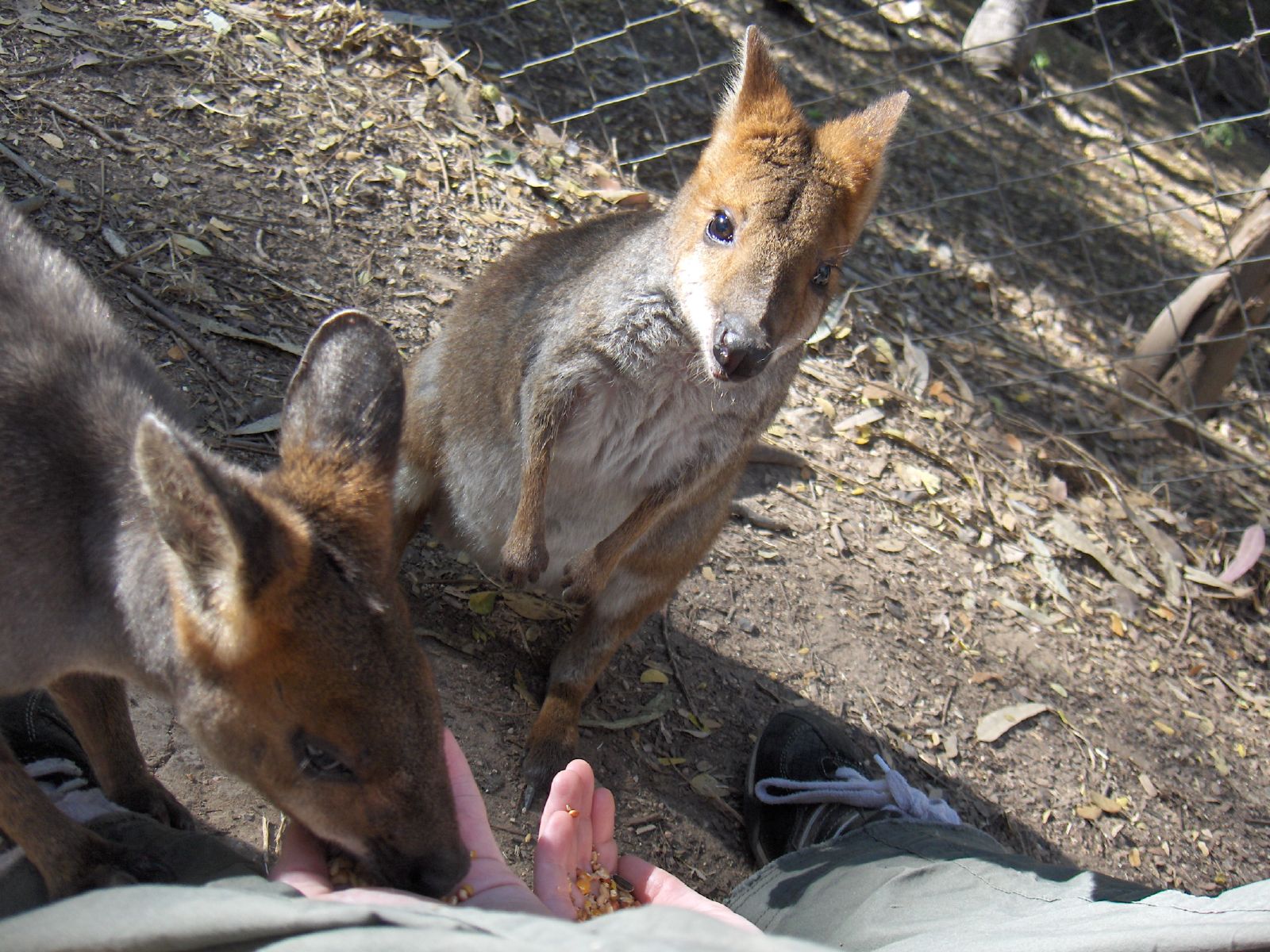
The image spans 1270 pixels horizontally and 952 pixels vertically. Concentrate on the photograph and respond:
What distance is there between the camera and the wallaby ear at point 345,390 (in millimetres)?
A: 1744

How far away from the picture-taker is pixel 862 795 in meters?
2.91

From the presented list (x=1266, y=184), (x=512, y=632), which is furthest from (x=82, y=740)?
(x=1266, y=184)

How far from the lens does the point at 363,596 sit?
5.40 ft

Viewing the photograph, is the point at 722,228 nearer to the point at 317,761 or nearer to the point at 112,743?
the point at 317,761

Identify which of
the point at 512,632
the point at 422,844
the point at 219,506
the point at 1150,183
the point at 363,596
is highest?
the point at 1150,183

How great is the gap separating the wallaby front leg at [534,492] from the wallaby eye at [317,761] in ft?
3.62

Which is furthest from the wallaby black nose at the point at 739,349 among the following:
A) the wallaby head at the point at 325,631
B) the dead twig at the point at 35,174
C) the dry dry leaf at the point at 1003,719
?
the dead twig at the point at 35,174

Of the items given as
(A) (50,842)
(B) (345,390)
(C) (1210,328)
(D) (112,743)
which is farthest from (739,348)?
(C) (1210,328)

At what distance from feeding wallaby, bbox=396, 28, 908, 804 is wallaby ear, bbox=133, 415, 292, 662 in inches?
45.5

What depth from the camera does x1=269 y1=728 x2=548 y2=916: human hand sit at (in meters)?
1.64

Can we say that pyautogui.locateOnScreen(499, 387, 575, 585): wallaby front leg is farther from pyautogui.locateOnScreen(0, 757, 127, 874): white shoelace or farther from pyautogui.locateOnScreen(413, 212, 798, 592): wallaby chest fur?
pyautogui.locateOnScreen(0, 757, 127, 874): white shoelace

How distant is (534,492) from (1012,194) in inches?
185

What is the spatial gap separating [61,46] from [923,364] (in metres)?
3.47

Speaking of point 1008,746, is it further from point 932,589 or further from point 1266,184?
point 1266,184
